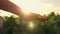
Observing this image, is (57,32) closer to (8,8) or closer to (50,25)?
(50,25)

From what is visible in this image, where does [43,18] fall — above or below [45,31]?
below

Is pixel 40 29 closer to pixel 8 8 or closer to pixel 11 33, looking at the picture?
pixel 11 33

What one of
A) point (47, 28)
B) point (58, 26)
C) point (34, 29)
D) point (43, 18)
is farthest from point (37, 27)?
point (43, 18)

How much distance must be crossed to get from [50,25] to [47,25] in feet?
0.21

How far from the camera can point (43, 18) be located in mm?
1053

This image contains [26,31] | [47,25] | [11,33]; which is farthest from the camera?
[11,33]

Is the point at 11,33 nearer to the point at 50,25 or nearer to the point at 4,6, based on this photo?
the point at 50,25

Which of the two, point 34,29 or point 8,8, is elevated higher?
point 34,29

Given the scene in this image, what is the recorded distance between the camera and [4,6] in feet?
3.30

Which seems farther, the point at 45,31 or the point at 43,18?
the point at 45,31

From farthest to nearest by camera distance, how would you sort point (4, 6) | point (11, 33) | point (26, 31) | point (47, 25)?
point (11, 33), point (47, 25), point (26, 31), point (4, 6)

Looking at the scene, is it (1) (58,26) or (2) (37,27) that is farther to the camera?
(1) (58,26)

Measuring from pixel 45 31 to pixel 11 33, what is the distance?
67 centimetres

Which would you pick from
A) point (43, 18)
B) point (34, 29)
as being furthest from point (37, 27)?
point (43, 18)
